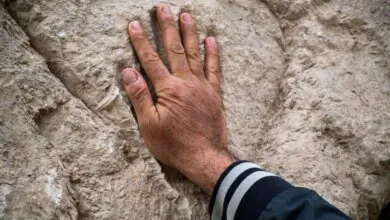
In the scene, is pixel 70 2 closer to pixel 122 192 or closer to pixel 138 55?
pixel 138 55

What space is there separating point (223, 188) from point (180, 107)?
0.21 metres

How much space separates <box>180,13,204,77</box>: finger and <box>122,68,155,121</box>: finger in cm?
16

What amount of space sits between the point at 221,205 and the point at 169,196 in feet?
0.39

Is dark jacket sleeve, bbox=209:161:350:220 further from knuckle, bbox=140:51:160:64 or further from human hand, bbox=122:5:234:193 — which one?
knuckle, bbox=140:51:160:64

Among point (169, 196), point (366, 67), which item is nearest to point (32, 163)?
point (169, 196)

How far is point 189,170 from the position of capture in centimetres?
105

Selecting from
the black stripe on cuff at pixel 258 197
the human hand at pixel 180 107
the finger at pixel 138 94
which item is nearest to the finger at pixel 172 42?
the human hand at pixel 180 107

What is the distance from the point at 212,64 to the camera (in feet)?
3.86

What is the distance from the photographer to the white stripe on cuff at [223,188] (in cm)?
101

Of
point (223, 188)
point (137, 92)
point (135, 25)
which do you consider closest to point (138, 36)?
point (135, 25)

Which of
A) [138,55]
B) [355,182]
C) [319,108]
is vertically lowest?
[355,182]

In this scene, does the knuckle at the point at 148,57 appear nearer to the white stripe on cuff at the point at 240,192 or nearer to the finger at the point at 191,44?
the finger at the point at 191,44

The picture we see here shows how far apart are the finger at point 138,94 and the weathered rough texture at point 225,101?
23 mm

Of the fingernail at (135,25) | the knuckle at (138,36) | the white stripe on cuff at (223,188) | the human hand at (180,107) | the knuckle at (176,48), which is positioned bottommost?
the white stripe on cuff at (223,188)
